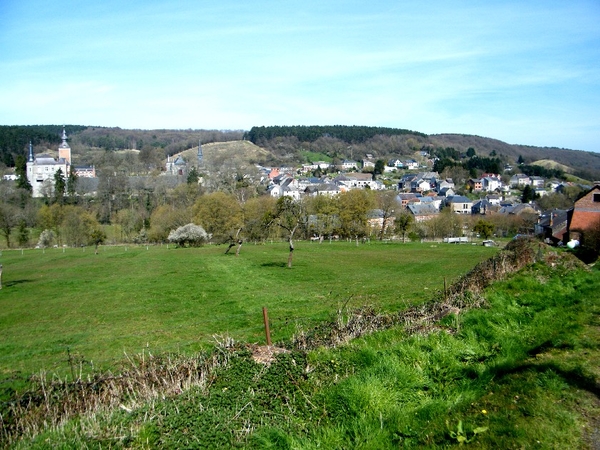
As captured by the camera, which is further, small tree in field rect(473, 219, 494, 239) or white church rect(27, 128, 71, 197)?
white church rect(27, 128, 71, 197)

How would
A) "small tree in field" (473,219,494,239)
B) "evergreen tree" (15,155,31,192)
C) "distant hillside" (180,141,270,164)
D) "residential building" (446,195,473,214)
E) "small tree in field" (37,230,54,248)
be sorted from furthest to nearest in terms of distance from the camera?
"distant hillside" (180,141,270,164) < "residential building" (446,195,473,214) < "evergreen tree" (15,155,31,192) < "small tree in field" (473,219,494,239) < "small tree in field" (37,230,54,248)

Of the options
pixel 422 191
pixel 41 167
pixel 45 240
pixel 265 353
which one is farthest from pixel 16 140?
pixel 265 353

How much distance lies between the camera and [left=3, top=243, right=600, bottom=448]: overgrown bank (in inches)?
215

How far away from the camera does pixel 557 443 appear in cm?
482

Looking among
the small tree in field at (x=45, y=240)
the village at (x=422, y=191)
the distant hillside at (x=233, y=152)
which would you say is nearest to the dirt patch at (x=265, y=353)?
the village at (x=422, y=191)

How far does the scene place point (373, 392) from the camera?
640 centimetres

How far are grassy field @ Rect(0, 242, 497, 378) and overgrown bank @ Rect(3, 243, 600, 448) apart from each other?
7.76 ft

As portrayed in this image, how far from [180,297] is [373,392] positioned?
1744cm

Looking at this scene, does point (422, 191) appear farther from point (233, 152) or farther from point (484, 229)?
point (233, 152)

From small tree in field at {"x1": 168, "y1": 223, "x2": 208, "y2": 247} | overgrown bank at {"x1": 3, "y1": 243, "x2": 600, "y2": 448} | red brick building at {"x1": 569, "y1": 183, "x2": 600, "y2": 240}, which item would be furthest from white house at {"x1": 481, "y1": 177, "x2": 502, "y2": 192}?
overgrown bank at {"x1": 3, "y1": 243, "x2": 600, "y2": 448}

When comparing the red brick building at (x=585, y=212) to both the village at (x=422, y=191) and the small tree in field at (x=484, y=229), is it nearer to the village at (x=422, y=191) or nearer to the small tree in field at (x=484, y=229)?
the village at (x=422, y=191)

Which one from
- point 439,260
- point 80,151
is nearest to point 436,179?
point 439,260

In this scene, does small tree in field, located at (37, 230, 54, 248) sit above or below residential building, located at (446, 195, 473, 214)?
below

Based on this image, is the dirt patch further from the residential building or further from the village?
the residential building
